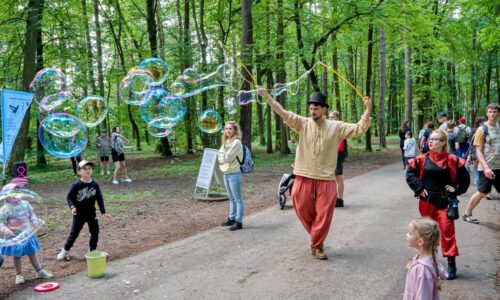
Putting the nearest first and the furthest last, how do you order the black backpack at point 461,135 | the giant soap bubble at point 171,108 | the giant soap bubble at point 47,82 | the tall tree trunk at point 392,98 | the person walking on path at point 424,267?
the person walking on path at point 424,267 < the giant soap bubble at point 47,82 < the giant soap bubble at point 171,108 < the black backpack at point 461,135 < the tall tree trunk at point 392,98

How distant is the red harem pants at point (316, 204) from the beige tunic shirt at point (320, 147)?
116 millimetres

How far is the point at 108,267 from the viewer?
19.0ft

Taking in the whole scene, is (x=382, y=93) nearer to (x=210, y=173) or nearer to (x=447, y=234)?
(x=210, y=173)

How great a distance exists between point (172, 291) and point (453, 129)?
1198 centimetres

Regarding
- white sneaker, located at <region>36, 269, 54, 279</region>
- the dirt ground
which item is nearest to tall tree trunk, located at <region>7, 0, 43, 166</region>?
the dirt ground

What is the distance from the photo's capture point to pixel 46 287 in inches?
196

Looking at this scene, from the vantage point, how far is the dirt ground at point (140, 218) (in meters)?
6.09

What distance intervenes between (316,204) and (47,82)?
25.0ft

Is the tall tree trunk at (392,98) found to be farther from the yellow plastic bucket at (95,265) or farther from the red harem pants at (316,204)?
the yellow plastic bucket at (95,265)

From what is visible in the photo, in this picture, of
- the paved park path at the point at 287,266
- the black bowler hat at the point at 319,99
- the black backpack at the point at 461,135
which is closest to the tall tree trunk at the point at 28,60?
the paved park path at the point at 287,266

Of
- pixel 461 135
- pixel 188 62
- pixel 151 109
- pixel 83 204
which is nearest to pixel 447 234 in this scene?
pixel 83 204

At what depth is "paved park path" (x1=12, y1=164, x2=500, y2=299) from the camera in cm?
466

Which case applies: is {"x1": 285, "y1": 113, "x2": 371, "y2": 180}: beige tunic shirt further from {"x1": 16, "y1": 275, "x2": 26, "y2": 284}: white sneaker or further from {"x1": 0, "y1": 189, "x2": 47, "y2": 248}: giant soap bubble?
{"x1": 16, "y1": 275, "x2": 26, "y2": 284}: white sneaker

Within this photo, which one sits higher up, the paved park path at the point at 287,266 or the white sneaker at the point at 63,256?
the white sneaker at the point at 63,256
